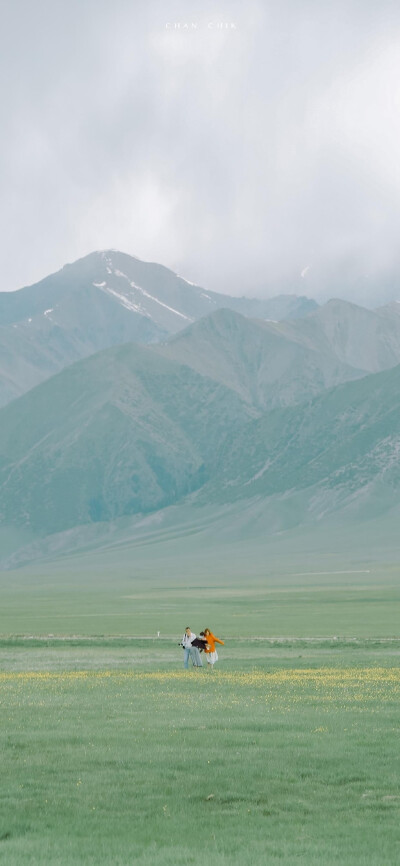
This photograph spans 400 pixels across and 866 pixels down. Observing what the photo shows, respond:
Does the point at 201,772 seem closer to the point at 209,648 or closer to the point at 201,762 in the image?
the point at 201,762

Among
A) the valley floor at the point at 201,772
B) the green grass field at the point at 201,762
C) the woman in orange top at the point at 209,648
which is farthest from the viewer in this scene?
the woman in orange top at the point at 209,648

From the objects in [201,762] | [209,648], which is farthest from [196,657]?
[201,762]

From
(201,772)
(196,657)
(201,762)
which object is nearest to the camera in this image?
(201,772)

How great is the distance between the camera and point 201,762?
2122cm

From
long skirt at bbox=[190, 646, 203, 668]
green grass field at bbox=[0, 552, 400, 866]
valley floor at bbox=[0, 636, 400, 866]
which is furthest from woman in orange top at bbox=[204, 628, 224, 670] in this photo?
valley floor at bbox=[0, 636, 400, 866]

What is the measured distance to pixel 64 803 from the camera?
1822cm

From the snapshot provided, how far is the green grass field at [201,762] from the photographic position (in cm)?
1602

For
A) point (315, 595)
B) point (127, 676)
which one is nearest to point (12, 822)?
point (127, 676)

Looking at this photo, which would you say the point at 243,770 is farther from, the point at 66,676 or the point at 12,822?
the point at 66,676

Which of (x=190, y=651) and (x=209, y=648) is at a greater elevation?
(x=209, y=648)

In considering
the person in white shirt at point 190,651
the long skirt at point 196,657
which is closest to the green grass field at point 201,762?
the person in white shirt at point 190,651

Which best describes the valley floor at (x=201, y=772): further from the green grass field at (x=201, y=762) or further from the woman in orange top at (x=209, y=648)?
the woman in orange top at (x=209, y=648)

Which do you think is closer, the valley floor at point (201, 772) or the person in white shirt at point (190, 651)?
the valley floor at point (201, 772)

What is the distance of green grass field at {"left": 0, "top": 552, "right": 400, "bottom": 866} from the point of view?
16.0 m
